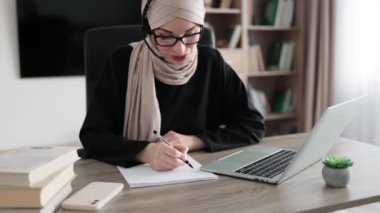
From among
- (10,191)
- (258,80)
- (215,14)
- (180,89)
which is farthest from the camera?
(258,80)

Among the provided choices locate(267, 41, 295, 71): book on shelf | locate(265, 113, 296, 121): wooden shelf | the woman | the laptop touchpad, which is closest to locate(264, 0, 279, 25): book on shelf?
locate(267, 41, 295, 71): book on shelf

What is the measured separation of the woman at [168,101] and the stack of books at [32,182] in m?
0.29

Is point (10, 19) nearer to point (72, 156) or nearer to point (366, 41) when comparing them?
point (72, 156)

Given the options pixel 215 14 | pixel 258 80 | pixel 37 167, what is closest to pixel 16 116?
pixel 215 14

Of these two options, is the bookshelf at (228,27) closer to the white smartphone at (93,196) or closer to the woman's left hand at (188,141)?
the woman's left hand at (188,141)

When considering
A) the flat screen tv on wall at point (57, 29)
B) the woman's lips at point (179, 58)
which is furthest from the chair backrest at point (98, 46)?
the flat screen tv on wall at point (57, 29)

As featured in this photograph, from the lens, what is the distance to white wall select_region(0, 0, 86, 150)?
2893mm

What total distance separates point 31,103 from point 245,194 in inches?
97.2

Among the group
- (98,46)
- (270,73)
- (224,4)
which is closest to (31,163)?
(98,46)

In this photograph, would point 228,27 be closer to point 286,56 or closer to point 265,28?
point 265,28

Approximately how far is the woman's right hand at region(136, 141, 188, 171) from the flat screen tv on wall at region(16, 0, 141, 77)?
2164 mm

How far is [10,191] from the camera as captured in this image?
0.79 meters

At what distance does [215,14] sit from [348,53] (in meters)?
1.13

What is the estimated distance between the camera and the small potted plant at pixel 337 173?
36.5 inches
